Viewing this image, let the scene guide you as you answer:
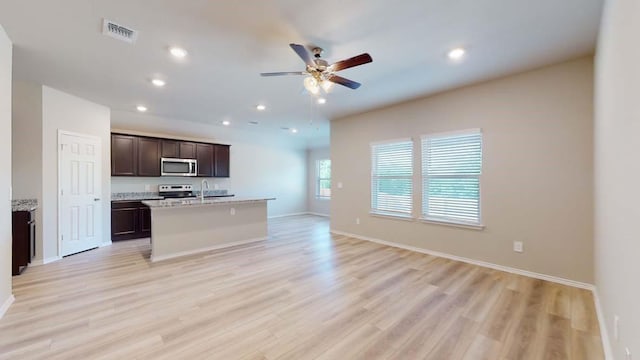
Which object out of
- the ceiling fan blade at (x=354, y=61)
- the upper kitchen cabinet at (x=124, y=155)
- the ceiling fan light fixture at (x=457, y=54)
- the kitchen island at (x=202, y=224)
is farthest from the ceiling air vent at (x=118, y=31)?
the upper kitchen cabinet at (x=124, y=155)

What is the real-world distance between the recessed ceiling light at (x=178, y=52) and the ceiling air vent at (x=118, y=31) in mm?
339

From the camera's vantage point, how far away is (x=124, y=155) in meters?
5.60

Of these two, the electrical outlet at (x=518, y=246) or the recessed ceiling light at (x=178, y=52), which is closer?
the recessed ceiling light at (x=178, y=52)

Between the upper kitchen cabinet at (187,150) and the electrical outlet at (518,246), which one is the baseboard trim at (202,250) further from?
the electrical outlet at (518,246)

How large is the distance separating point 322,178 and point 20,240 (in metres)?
7.16

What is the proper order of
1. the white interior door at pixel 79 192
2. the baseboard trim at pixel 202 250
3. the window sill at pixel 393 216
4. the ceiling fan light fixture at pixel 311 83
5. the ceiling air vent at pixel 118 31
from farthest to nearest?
the window sill at pixel 393 216 → the white interior door at pixel 79 192 → the baseboard trim at pixel 202 250 → the ceiling fan light fixture at pixel 311 83 → the ceiling air vent at pixel 118 31

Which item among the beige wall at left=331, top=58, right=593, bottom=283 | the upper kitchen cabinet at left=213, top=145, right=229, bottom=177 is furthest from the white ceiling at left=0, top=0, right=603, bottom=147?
the upper kitchen cabinet at left=213, top=145, right=229, bottom=177

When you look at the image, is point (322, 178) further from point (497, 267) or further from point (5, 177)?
point (5, 177)

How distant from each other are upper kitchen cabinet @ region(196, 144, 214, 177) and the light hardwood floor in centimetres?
309

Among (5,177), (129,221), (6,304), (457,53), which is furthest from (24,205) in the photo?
(457,53)

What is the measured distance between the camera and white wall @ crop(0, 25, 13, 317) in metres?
2.45

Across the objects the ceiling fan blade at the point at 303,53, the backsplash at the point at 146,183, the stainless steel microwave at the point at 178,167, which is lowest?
the backsplash at the point at 146,183

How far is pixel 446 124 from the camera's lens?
4.24 m

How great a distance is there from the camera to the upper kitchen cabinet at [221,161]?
23.2ft
